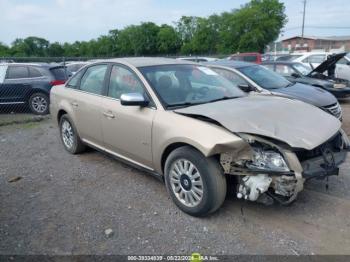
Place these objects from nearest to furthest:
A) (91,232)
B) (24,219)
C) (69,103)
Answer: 1. (91,232)
2. (24,219)
3. (69,103)

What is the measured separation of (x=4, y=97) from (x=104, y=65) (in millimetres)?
6254

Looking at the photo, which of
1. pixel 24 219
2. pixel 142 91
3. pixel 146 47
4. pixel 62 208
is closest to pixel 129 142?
pixel 142 91

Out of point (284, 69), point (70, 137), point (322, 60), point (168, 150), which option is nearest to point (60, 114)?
point (70, 137)

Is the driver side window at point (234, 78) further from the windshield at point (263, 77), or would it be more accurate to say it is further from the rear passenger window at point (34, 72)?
the rear passenger window at point (34, 72)

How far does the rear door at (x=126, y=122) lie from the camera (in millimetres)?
4062

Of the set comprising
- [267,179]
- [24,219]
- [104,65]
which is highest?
[104,65]

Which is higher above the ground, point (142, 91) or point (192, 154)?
point (142, 91)

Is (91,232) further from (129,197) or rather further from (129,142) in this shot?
Answer: (129,142)

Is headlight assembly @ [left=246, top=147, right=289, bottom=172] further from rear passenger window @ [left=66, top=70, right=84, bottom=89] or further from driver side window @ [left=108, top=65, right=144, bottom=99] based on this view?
rear passenger window @ [left=66, top=70, right=84, bottom=89]

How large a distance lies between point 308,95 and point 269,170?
4.59 m

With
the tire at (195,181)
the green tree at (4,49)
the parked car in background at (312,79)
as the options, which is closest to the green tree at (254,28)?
the green tree at (4,49)

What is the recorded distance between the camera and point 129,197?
425 centimetres

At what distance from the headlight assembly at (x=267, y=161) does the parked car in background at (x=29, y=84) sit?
7.93 metres

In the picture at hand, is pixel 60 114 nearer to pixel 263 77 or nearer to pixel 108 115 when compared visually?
pixel 108 115
